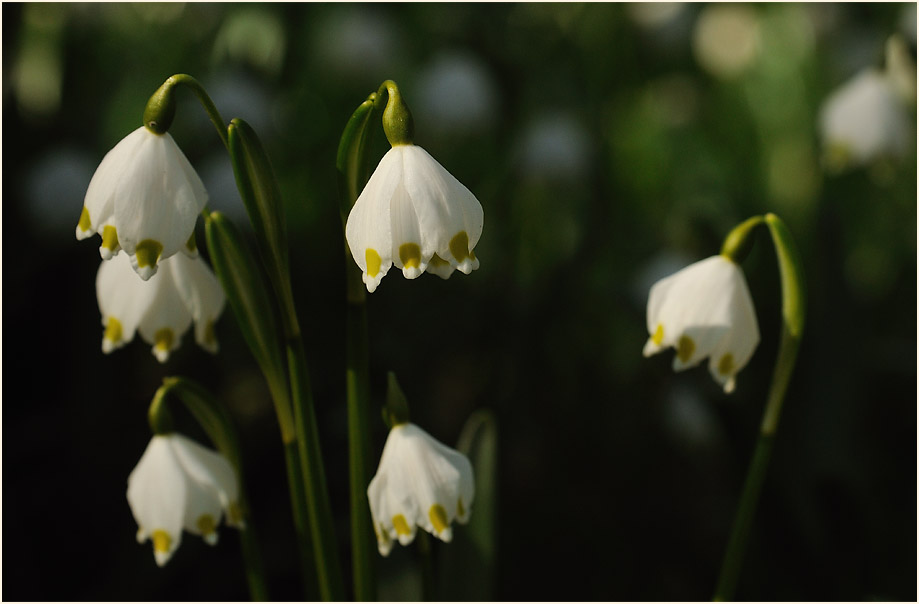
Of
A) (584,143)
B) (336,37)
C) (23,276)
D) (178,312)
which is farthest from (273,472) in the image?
(336,37)

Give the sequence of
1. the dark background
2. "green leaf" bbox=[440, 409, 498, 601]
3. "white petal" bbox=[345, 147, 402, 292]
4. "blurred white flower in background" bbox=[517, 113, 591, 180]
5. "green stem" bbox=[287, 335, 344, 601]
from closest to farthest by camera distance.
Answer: "white petal" bbox=[345, 147, 402, 292] → "green stem" bbox=[287, 335, 344, 601] → "green leaf" bbox=[440, 409, 498, 601] → the dark background → "blurred white flower in background" bbox=[517, 113, 591, 180]

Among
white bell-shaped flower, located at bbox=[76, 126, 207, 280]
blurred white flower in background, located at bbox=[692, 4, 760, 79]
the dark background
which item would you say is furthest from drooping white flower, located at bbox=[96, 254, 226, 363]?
blurred white flower in background, located at bbox=[692, 4, 760, 79]

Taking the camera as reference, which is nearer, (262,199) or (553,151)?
(262,199)

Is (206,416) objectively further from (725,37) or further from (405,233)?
(725,37)

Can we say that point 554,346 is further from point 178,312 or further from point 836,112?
point 178,312

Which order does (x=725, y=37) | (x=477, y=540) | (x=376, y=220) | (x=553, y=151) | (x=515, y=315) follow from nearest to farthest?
(x=376, y=220) → (x=477, y=540) → (x=515, y=315) → (x=553, y=151) → (x=725, y=37)

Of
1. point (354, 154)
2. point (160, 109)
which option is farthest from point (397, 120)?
point (160, 109)

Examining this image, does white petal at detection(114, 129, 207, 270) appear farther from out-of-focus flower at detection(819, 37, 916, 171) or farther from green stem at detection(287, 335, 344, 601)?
out-of-focus flower at detection(819, 37, 916, 171)
